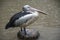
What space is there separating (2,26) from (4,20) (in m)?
0.07

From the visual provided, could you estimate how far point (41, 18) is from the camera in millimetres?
1701

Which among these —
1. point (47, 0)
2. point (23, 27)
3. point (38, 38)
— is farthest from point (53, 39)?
point (47, 0)

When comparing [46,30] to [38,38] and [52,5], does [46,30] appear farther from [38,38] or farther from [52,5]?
[52,5]

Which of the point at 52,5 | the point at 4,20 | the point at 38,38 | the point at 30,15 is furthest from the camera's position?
the point at 52,5

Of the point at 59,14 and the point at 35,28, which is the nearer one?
the point at 35,28

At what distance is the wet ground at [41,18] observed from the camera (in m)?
1.54

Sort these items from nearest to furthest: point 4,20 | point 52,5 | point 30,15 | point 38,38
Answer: point 30,15, point 38,38, point 4,20, point 52,5

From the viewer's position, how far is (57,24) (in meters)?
1.63

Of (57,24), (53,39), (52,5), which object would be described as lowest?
(53,39)

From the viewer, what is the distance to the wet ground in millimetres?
1544

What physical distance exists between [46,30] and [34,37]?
121 mm

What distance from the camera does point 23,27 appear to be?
1504 mm

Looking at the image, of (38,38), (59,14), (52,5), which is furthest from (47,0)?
(38,38)

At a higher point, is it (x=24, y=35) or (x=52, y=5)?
(x=52, y=5)
